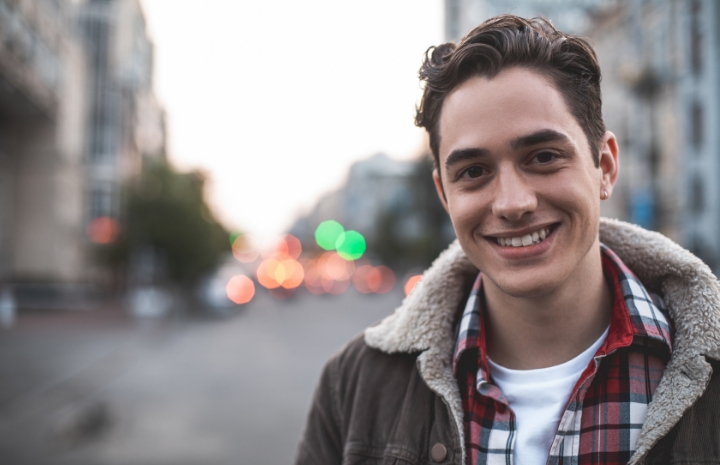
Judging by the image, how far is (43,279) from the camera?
27.3 m

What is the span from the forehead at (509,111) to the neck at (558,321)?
470 millimetres

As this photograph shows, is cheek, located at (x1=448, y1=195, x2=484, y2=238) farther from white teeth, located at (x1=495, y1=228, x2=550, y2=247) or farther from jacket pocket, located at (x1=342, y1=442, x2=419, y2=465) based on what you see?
jacket pocket, located at (x1=342, y1=442, x2=419, y2=465)

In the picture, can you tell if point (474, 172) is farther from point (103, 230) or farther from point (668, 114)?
point (668, 114)

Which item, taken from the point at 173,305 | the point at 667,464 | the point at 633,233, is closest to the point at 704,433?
the point at 667,464

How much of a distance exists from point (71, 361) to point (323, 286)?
2875 centimetres

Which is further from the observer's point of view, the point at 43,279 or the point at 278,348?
the point at 43,279

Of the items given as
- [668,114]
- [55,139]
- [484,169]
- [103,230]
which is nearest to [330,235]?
[103,230]

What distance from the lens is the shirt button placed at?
1.80m

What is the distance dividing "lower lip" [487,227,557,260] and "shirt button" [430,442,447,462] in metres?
0.64

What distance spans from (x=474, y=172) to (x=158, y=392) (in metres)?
9.45

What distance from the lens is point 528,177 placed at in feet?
5.94

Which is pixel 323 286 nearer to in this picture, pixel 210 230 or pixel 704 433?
pixel 210 230

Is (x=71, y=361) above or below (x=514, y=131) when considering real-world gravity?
below

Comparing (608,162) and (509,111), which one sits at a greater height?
(509,111)
